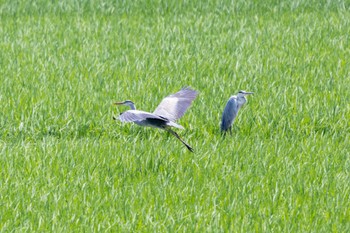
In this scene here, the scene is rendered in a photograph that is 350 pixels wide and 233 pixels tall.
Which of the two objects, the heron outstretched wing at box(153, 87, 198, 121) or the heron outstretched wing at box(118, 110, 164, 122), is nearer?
the heron outstretched wing at box(118, 110, 164, 122)

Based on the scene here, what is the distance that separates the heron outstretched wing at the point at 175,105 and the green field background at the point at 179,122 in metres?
0.23

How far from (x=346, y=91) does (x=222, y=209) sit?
3.20 metres

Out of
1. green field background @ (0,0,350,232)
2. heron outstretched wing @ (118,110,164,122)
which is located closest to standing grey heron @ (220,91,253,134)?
green field background @ (0,0,350,232)

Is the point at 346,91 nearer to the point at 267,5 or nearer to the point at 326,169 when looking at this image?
the point at 326,169

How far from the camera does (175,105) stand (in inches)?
250

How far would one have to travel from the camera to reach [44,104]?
7289 millimetres

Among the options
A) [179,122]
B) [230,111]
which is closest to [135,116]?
[230,111]

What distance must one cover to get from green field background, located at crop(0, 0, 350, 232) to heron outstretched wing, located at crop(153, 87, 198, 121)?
23 cm

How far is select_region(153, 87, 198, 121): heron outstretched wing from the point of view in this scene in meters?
6.19

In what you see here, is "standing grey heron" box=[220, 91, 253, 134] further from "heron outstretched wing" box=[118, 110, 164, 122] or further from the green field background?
"heron outstretched wing" box=[118, 110, 164, 122]

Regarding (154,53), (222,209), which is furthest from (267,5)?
(222,209)

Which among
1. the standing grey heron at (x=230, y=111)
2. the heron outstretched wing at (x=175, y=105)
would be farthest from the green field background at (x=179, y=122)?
the heron outstretched wing at (x=175, y=105)

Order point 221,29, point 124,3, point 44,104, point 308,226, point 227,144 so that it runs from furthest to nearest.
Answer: point 124,3, point 221,29, point 44,104, point 227,144, point 308,226

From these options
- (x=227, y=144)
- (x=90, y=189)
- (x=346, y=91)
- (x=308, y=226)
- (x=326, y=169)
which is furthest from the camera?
(x=346, y=91)
